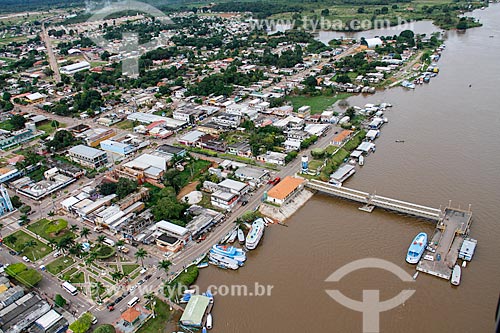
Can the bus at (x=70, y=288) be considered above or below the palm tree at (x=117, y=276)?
below

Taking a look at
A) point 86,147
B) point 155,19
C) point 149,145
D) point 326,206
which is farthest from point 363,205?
point 155,19

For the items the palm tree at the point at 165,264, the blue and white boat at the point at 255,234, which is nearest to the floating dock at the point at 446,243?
the blue and white boat at the point at 255,234

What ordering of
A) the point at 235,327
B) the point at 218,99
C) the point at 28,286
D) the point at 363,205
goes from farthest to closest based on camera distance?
the point at 218,99 < the point at 363,205 < the point at 28,286 < the point at 235,327

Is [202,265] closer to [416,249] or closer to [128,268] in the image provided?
[128,268]

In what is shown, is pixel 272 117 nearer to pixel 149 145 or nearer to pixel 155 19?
pixel 149 145

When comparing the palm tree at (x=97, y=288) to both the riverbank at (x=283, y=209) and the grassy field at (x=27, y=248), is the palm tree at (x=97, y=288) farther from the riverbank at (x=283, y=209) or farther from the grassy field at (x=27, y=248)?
the riverbank at (x=283, y=209)

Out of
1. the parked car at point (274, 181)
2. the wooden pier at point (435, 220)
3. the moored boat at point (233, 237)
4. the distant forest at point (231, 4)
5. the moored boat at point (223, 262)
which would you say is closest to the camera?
the wooden pier at point (435, 220)

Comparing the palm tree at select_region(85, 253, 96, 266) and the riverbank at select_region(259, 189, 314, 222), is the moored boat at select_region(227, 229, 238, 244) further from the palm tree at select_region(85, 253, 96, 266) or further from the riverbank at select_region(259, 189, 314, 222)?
the palm tree at select_region(85, 253, 96, 266)
